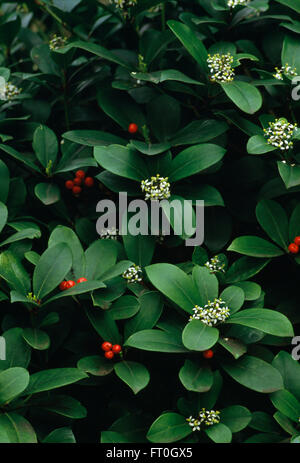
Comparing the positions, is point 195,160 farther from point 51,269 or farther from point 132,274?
point 51,269

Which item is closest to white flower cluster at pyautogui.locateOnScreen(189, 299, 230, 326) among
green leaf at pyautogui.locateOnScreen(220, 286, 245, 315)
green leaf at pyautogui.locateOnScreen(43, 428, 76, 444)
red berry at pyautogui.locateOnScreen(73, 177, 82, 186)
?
green leaf at pyautogui.locateOnScreen(220, 286, 245, 315)

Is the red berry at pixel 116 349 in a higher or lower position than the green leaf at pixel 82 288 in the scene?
lower

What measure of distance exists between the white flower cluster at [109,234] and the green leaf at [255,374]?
0.56 metres

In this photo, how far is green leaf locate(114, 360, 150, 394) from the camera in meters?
1.33

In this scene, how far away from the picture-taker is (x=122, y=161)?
160 centimetres

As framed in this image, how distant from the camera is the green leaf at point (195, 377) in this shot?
4.29 feet

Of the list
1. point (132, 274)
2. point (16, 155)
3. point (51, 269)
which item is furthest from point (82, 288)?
point (16, 155)

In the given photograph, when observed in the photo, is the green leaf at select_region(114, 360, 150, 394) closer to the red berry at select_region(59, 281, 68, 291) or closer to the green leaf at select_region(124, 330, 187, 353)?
the green leaf at select_region(124, 330, 187, 353)

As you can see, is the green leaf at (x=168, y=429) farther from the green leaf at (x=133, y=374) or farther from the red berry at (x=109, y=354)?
the red berry at (x=109, y=354)

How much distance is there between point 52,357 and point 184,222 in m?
0.58

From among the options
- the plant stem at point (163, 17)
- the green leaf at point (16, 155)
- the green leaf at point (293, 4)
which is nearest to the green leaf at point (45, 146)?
the green leaf at point (16, 155)

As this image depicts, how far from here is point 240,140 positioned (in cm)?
188

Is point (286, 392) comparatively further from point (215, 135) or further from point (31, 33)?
point (31, 33)

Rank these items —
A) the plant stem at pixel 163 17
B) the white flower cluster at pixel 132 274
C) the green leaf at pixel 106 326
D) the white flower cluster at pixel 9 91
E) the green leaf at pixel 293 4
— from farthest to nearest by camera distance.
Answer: the plant stem at pixel 163 17
the white flower cluster at pixel 9 91
the green leaf at pixel 293 4
the white flower cluster at pixel 132 274
the green leaf at pixel 106 326
